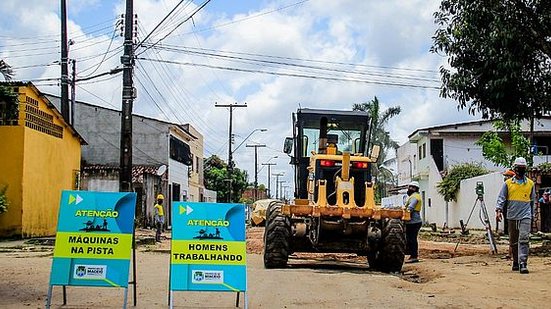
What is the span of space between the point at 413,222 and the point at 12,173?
14392mm

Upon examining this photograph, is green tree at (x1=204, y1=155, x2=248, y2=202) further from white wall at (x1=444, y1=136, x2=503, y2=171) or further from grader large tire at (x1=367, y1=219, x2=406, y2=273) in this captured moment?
grader large tire at (x1=367, y1=219, x2=406, y2=273)

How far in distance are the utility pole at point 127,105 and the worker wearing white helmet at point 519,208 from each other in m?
10.8

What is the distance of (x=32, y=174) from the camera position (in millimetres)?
25734

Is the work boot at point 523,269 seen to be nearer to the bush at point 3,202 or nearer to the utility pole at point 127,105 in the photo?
the utility pole at point 127,105

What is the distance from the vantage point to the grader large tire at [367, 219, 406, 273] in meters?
14.2

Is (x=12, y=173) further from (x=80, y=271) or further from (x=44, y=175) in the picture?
(x=80, y=271)

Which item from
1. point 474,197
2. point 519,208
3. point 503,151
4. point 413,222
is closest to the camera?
point 519,208

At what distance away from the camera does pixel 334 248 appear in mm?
14406

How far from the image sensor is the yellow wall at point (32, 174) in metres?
24.7

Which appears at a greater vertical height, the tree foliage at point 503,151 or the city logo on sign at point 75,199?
the tree foliage at point 503,151

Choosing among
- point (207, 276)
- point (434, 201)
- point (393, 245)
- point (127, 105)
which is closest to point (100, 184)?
point (127, 105)

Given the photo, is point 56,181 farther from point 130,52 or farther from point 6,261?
point 6,261

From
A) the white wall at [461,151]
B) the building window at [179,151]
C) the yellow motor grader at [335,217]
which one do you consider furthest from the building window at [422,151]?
the yellow motor grader at [335,217]

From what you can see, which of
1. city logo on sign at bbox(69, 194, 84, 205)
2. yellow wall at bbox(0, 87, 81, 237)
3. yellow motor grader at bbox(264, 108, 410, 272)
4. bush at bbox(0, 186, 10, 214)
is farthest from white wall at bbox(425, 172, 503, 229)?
city logo on sign at bbox(69, 194, 84, 205)
